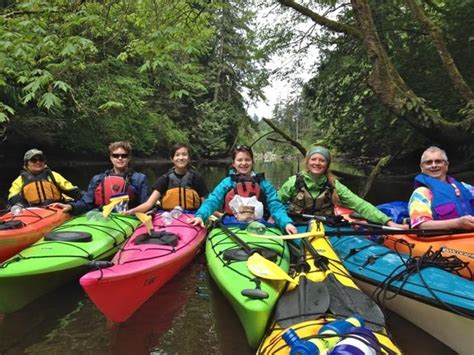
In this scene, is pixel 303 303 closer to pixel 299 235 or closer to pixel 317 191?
pixel 299 235

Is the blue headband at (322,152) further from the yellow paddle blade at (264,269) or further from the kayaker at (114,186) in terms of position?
the kayaker at (114,186)

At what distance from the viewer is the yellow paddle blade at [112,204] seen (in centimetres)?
413

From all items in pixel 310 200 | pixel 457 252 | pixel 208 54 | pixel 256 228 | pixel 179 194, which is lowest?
pixel 457 252

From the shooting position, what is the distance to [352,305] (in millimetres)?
2375

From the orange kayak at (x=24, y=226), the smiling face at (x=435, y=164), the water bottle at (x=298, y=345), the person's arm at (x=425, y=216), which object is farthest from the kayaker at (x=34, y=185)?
the smiling face at (x=435, y=164)

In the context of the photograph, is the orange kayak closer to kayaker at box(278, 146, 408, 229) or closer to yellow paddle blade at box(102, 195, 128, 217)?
yellow paddle blade at box(102, 195, 128, 217)

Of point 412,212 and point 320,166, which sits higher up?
point 320,166

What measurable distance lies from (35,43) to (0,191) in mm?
5686

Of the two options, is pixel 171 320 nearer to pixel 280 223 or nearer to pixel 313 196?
pixel 280 223

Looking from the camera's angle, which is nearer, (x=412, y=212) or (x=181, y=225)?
(x=412, y=212)

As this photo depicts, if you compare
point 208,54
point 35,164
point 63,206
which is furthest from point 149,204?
point 208,54

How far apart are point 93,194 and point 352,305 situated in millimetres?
3449

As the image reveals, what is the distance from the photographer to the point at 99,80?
8945 mm

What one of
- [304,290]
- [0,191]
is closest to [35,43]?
[304,290]
